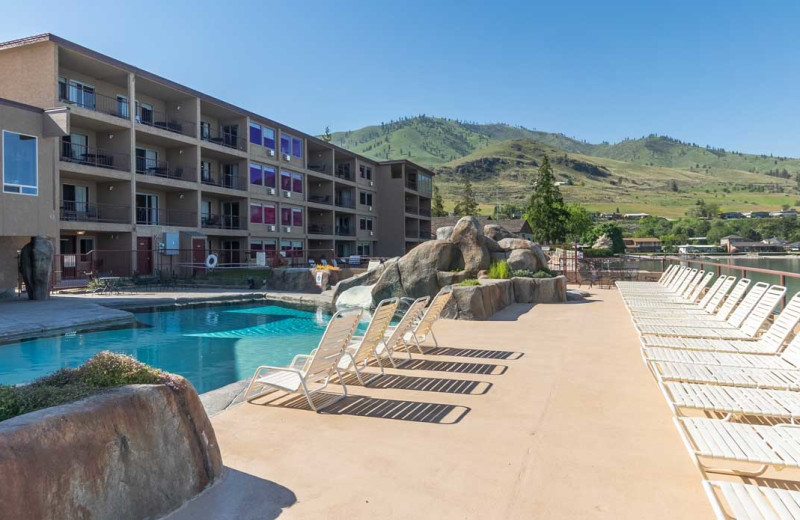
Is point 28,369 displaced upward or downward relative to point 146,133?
downward

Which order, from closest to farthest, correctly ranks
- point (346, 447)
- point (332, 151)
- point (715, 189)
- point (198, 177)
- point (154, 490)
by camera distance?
1. point (154, 490)
2. point (346, 447)
3. point (198, 177)
4. point (332, 151)
5. point (715, 189)

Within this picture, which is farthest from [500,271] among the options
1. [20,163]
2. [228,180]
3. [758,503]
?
[228,180]

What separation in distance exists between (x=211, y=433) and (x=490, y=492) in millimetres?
2018

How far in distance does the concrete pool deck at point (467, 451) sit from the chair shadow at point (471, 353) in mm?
681

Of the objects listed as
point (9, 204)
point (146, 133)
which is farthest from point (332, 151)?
point (9, 204)

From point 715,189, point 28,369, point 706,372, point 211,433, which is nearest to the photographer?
point 211,433

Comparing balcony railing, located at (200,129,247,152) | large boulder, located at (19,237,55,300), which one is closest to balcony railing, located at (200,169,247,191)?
balcony railing, located at (200,129,247,152)

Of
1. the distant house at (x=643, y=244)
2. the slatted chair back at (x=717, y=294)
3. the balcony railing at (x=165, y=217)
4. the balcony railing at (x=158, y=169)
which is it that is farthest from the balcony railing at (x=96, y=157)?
the distant house at (x=643, y=244)

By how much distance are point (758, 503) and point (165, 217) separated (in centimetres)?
3194

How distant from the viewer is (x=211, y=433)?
3.73 metres

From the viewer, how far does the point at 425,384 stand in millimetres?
6305

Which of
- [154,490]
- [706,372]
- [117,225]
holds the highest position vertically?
[117,225]

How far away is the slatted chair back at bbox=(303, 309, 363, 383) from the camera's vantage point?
17.6 feet

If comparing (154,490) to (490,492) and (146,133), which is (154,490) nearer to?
(490,492)
